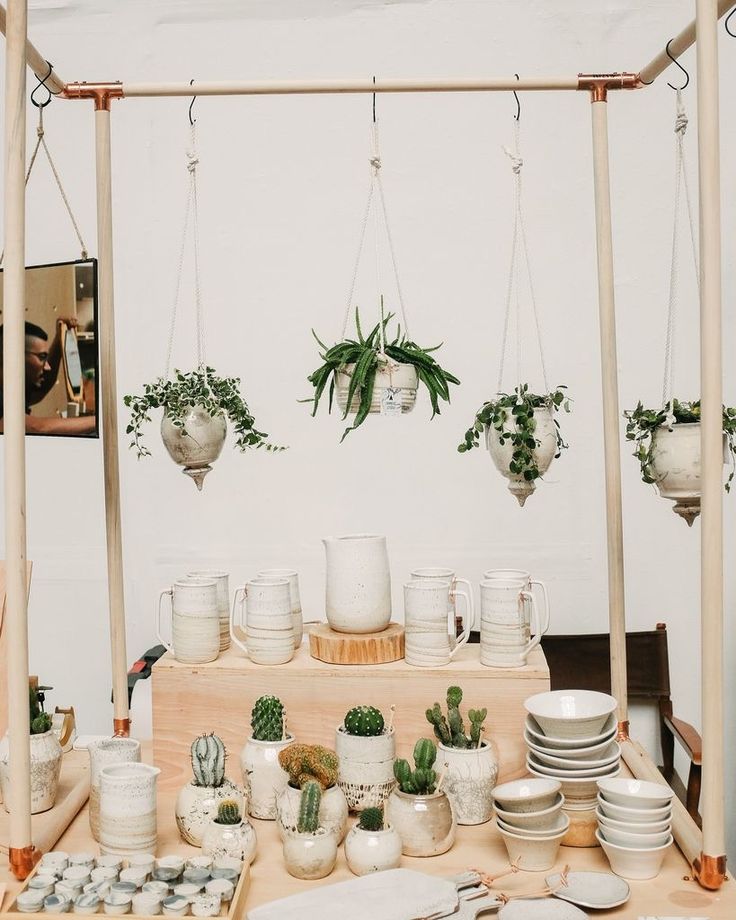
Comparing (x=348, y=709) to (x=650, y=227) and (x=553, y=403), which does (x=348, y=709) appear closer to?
(x=553, y=403)

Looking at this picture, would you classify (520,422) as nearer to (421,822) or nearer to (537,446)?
(537,446)

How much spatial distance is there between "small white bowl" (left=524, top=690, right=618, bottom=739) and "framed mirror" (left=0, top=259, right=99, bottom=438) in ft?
3.88

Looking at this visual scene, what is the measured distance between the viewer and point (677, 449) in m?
1.88

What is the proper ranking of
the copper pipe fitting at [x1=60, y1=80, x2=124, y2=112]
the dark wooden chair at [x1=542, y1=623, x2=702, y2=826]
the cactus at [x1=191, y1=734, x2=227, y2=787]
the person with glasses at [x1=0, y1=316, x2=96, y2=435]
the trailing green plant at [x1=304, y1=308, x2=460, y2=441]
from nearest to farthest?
the cactus at [x1=191, y1=734, x2=227, y2=787] < the trailing green plant at [x1=304, y1=308, x2=460, y2=441] < the copper pipe fitting at [x1=60, y1=80, x2=124, y2=112] < the person with glasses at [x1=0, y1=316, x2=96, y2=435] < the dark wooden chair at [x1=542, y1=623, x2=702, y2=826]

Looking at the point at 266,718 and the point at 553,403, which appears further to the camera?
the point at 553,403

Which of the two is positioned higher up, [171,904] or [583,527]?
[583,527]

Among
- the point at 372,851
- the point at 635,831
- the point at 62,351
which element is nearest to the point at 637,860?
the point at 635,831

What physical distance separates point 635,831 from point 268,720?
2.19ft

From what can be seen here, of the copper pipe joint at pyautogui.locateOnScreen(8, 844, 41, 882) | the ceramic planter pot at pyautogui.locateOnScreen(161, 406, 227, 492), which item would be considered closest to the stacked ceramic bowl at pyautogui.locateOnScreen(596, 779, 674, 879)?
the copper pipe joint at pyautogui.locateOnScreen(8, 844, 41, 882)

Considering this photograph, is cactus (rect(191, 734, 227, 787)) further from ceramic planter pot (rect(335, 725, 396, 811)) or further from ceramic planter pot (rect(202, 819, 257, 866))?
ceramic planter pot (rect(335, 725, 396, 811))

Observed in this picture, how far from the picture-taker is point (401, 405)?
2018mm

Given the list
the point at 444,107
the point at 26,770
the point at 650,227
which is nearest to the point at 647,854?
the point at 26,770

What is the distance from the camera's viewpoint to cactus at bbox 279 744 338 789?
5.32 feet

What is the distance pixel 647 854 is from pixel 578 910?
179 mm
